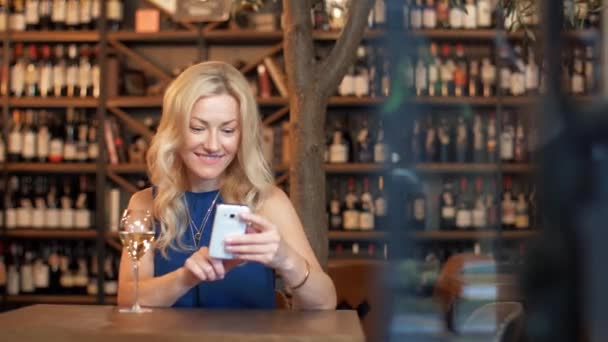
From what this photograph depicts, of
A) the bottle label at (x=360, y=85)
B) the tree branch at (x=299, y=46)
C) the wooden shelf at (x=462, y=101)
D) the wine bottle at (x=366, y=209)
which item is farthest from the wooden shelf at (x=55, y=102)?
the tree branch at (x=299, y=46)

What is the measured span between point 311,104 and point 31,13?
9.91 feet

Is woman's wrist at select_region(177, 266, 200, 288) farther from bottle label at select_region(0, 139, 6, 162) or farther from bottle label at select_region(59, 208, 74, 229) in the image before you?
bottle label at select_region(0, 139, 6, 162)

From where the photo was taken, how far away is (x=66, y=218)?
4801 millimetres

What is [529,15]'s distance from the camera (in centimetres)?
262

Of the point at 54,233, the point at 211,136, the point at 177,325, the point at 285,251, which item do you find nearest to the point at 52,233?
the point at 54,233

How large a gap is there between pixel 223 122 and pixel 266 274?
33 centimetres

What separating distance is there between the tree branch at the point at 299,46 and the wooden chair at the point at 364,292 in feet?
2.09

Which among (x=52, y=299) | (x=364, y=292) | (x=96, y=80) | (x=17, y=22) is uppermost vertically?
(x=17, y=22)

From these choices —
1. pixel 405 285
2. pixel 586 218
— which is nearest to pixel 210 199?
pixel 586 218

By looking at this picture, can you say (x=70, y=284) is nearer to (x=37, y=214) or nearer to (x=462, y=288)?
(x=37, y=214)

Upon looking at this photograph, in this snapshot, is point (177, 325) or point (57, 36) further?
point (57, 36)

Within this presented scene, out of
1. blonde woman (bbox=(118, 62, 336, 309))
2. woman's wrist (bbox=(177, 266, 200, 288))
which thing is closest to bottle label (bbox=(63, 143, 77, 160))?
blonde woman (bbox=(118, 62, 336, 309))

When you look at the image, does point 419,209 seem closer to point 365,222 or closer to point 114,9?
point 365,222

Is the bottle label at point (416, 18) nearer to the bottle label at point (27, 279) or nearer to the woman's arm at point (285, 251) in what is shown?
the bottle label at point (27, 279)
